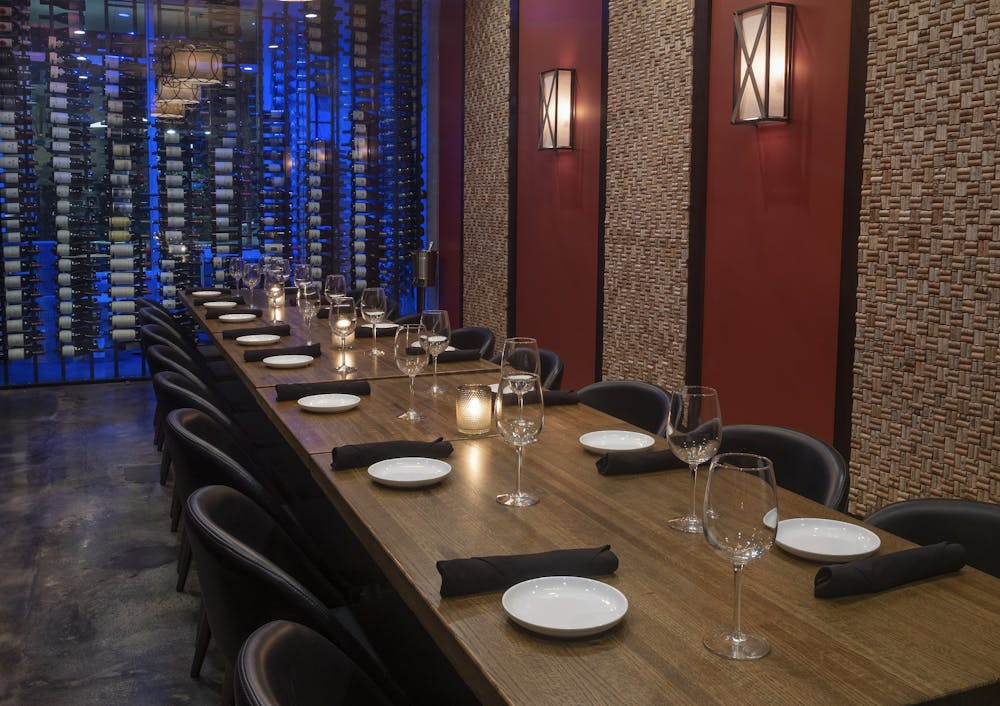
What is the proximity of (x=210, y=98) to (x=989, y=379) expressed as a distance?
7305 mm

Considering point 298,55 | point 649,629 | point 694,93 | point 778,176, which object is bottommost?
point 649,629

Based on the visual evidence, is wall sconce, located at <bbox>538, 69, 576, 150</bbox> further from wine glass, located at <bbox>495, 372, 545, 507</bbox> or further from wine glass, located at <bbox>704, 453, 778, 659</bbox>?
wine glass, located at <bbox>704, 453, 778, 659</bbox>

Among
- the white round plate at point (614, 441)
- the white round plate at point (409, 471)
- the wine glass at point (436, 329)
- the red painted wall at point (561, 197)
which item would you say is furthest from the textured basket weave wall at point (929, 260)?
the red painted wall at point (561, 197)

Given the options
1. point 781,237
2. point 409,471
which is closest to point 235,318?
point 781,237

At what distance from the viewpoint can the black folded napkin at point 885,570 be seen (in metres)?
1.58

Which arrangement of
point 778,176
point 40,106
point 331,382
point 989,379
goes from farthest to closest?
1. point 40,106
2. point 778,176
3. point 989,379
4. point 331,382

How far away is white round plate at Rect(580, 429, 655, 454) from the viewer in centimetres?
252

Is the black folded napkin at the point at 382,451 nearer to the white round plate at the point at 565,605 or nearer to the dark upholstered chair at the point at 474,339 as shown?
the white round plate at the point at 565,605

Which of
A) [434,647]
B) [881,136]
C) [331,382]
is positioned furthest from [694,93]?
[434,647]

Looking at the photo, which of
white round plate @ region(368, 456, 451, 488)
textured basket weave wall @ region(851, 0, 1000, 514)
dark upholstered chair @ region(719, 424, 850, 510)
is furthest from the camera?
textured basket weave wall @ region(851, 0, 1000, 514)

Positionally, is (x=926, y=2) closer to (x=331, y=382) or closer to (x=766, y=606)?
(x=331, y=382)

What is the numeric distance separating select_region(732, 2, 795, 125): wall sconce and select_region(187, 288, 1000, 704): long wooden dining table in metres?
3.03

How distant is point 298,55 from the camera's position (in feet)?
29.8

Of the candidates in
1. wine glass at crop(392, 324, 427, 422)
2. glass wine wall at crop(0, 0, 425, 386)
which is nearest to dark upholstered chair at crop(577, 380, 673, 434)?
wine glass at crop(392, 324, 427, 422)
